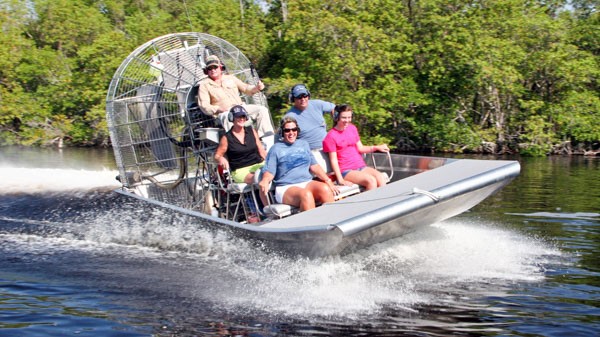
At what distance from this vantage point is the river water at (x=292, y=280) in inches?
239

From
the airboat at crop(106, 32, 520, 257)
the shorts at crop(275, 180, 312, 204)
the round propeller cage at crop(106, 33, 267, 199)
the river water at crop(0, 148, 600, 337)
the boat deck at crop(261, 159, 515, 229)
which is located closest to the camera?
the river water at crop(0, 148, 600, 337)

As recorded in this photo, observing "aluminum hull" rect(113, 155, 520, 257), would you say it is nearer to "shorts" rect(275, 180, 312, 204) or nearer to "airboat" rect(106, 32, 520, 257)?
"airboat" rect(106, 32, 520, 257)

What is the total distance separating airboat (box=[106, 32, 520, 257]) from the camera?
7.05 m

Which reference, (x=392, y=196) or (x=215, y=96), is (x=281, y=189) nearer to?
(x=392, y=196)

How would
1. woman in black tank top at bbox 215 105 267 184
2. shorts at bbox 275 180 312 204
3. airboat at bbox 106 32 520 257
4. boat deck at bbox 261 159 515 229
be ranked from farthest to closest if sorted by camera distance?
woman in black tank top at bbox 215 105 267 184 → shorts at bbox 275 180 312 204 → airboat at bbox 106 32 520 257 → boat deck at bbox 261 159 515 229

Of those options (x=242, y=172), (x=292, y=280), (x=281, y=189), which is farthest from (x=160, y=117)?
(x=292, y=280)

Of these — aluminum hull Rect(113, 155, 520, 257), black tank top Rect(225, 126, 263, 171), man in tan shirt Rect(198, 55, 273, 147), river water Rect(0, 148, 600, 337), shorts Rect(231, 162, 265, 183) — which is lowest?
river water Rect(0, 148, 600, 337)

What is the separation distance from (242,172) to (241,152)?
268 millimetres

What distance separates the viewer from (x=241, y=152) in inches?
359

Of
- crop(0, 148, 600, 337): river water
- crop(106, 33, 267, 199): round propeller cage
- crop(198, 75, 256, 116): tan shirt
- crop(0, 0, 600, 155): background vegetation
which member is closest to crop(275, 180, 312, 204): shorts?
crop(0, 148, 600, 337): river water

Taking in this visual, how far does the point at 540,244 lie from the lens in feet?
29.4

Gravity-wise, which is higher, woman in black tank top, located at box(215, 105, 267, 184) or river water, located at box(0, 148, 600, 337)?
woman in black tank top, located at box(215, 105, 267, 184)

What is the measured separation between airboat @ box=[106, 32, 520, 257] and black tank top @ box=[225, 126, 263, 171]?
0.97 ft

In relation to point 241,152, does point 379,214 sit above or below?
below
